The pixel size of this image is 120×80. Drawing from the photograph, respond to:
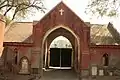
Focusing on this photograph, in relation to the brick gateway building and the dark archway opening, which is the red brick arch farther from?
the dark archway opening

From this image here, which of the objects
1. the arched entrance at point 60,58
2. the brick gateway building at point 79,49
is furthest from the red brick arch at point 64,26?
the arched entrance at point 60,58

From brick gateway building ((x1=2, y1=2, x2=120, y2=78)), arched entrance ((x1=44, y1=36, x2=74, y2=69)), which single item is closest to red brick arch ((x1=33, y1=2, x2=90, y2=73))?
brick gateway building ((x1=2, y1=2, x2=120, y2=78))

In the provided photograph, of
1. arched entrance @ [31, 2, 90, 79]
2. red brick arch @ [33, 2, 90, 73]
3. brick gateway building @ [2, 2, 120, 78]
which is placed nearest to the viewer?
brick gateway building @ [2, 2, 120, 78]

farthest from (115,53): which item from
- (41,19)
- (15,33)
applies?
(15,33)

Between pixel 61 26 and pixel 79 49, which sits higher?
pixel 61 26

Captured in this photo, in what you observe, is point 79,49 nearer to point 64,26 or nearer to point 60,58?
point 64,26

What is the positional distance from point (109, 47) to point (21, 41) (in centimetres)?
858

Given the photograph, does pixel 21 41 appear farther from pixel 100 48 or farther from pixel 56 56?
pixel 56 56

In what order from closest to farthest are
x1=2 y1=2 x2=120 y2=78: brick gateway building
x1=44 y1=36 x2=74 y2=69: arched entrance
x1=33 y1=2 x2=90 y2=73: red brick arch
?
1. x1=2 y1=2 x2=120 y2=78: brick gateway building
2. x1=33 y1=2 x2=90 y2=73: red brick arch
3. x1=44 y1=36 x2=74 y2=69: arched entrance

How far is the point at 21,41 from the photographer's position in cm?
2706

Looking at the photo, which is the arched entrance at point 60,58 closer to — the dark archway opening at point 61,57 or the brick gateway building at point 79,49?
the dark archway opening at point 61,57

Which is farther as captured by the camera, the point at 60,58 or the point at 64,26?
the point at 60,58

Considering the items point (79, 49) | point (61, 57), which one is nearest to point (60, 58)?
point (61, 57)

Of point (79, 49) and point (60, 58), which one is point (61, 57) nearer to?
point (60, 58)
